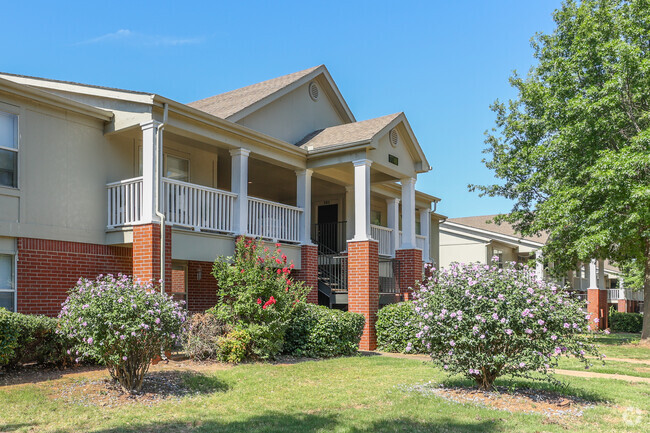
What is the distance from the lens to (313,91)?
18609 millimetres

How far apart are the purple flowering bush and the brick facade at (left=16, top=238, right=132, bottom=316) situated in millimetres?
2677

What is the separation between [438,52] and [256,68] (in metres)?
12.4

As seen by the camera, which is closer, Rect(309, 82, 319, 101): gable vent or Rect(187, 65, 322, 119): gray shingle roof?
Rect(187, 65, 322, 119): gray shingle roof

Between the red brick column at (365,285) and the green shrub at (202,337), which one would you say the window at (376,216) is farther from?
the green shrub at (202,337)

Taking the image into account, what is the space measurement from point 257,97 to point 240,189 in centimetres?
382

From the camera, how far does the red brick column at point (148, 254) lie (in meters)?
10.9

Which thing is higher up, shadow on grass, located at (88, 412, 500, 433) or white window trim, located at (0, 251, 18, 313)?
white window trim, located at (0, 251, 18, 313)

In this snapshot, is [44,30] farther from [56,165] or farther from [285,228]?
[285,228]

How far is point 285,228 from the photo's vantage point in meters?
15.1

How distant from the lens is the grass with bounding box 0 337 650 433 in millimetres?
6652

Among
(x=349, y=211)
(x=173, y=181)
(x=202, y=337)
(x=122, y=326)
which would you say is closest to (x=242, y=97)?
(x=349, y=211)

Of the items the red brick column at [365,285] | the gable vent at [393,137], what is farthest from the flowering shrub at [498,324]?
the gable vent at [393,137]

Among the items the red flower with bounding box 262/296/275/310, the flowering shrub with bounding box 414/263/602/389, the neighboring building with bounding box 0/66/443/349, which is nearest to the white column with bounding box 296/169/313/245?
the neighboring building with bounding box 0/66/443/349

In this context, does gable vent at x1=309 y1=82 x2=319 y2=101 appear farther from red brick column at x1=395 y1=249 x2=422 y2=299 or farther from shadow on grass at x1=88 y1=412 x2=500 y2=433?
shadow on grass at x1=88 y1=412 x2=500 y2=433
